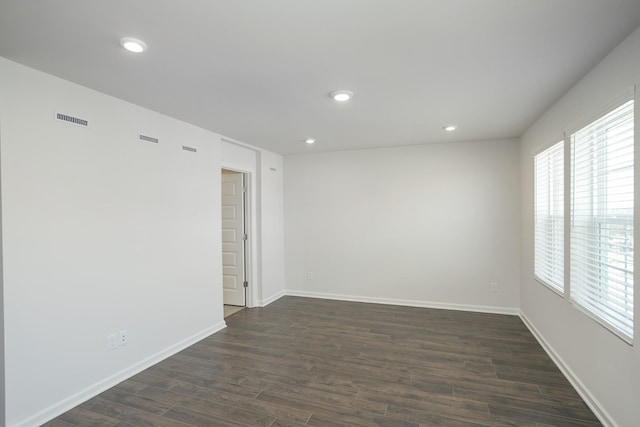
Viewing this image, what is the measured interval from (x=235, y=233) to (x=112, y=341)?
7.87 feet

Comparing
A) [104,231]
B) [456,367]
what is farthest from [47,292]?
[456,367]

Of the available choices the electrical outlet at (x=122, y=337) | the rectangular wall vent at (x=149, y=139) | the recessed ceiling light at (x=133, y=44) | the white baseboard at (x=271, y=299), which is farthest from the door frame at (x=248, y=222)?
the recessed ceiling light at (x=133, y=44)

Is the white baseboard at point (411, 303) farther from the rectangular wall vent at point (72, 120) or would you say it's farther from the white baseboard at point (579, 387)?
the rectangular wall vent at point (72, 120)

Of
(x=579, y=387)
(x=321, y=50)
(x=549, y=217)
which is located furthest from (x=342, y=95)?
(x=579, y=387)

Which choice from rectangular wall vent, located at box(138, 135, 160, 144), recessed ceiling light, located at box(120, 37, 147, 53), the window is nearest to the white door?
rectangular wall vent, located at box(138, 135, 160, 144)

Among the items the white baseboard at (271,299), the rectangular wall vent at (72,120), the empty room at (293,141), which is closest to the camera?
the empty room at (293,141)

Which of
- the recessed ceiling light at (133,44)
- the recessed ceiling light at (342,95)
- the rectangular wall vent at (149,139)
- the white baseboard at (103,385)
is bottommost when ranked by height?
the white baseboard at (103,385)

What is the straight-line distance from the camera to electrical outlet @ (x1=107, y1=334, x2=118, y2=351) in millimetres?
2707

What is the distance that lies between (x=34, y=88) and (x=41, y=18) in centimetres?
82

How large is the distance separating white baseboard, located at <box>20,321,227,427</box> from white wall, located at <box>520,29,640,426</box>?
3.66m

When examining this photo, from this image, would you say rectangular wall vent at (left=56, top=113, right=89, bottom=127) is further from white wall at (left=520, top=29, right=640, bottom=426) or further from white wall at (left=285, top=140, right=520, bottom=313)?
white wall at (left=520, top=29, right=640, bottom=426)

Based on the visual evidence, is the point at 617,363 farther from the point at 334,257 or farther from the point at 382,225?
the point at 334,257

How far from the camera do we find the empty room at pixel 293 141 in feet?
5.86

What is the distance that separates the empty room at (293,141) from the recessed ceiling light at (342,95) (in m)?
0.04
